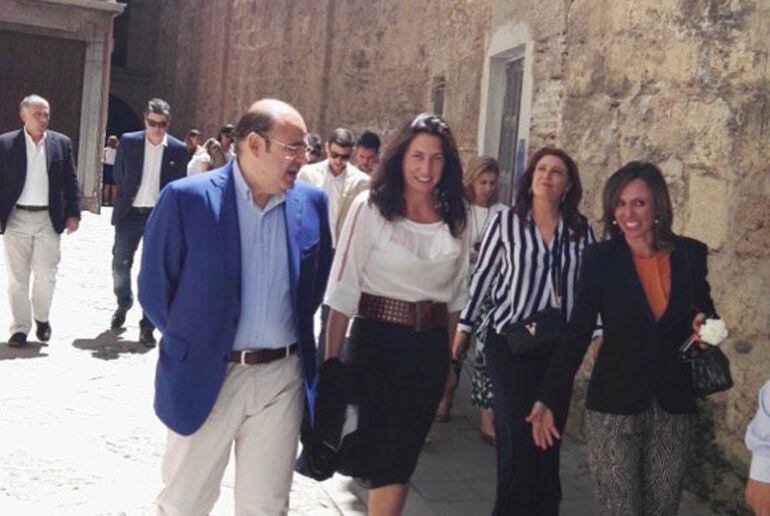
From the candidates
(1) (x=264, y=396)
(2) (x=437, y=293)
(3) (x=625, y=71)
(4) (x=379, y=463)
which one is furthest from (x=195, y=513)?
(3) (x=625, y=71)

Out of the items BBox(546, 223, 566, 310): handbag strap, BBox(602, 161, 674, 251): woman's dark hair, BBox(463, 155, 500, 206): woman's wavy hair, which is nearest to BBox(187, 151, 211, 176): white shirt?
BBox(463, 155, 500, 206): woman's wavy hair

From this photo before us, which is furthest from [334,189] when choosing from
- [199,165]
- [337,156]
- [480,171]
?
[199,165]

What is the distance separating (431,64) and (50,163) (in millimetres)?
4742

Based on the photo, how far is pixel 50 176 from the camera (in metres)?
7.88

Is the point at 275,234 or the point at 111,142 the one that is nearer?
the point at 275,234

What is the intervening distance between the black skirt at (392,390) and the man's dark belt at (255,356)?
18.7 inches

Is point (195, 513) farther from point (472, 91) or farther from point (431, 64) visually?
point (431, 64)

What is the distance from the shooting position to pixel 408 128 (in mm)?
4059

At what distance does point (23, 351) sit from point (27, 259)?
2.33 feet

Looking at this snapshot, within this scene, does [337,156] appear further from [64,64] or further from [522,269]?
[64,64]

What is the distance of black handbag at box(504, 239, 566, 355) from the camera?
14.5 feet

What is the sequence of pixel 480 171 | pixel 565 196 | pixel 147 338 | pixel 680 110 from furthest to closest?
1. pixel 147 338
2. pixel 480 171
3. pixel 680 110
4. pixel 565 196

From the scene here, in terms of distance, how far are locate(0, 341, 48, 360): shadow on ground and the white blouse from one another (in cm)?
421

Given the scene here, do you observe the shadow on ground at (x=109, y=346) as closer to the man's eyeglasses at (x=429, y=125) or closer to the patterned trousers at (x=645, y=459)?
the man's eyeglasses at (x=429, y=125)
